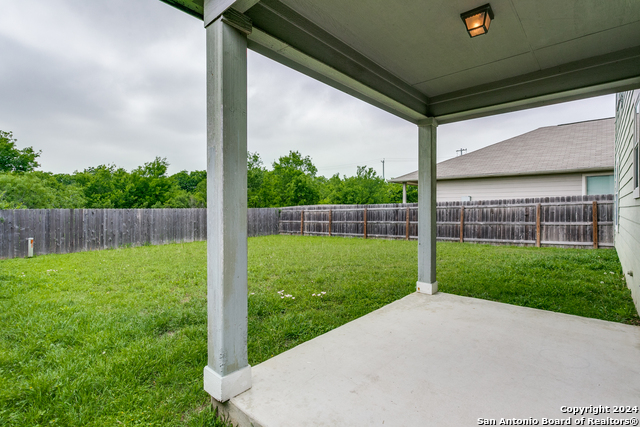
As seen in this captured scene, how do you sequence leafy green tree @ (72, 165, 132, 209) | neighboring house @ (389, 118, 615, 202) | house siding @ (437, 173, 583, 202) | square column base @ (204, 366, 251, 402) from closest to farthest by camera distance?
square column base @ (204, 366, 251, 402)
neighboring house @ (389, 118, 615, 202)
house siding @ (437, 173, 583, 202)
leafy green tree @ (72, 165, 132, 209)

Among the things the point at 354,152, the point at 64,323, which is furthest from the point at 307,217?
the point at 354,152

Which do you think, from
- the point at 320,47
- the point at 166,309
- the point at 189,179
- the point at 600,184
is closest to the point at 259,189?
the point at 189,179

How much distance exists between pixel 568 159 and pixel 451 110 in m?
8.75

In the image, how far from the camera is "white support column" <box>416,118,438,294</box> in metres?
3.52

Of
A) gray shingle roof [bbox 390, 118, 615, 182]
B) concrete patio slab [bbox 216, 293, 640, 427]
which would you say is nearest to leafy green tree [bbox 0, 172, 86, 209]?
concrete patio slab [bbox 216, 293, 640, 427]

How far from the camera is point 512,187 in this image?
10.2 metres

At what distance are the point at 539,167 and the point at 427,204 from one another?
837 cm

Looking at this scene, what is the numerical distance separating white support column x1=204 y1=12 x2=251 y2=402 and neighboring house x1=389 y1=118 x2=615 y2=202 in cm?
1067

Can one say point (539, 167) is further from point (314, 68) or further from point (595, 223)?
point (314, 68)

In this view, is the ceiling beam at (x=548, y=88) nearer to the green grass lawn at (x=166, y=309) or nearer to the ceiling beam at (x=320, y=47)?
the ceiling beam at (x=320, y=47)

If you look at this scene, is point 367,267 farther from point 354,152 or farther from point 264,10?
point 354,152

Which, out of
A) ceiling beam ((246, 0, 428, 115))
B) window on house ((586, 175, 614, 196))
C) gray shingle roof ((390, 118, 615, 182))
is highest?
gray shingle roof ((390, 118, 615, 182))

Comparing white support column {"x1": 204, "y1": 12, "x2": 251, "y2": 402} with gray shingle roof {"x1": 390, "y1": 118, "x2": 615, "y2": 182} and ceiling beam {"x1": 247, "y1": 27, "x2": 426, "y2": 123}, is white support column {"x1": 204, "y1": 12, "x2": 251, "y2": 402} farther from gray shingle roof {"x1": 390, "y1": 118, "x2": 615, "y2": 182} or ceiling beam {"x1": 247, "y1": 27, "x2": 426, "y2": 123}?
gray shingle roof {"x1": 390, "y1": 118, "x2": 615, "y2": 182}

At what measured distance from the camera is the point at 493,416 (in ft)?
4.66
